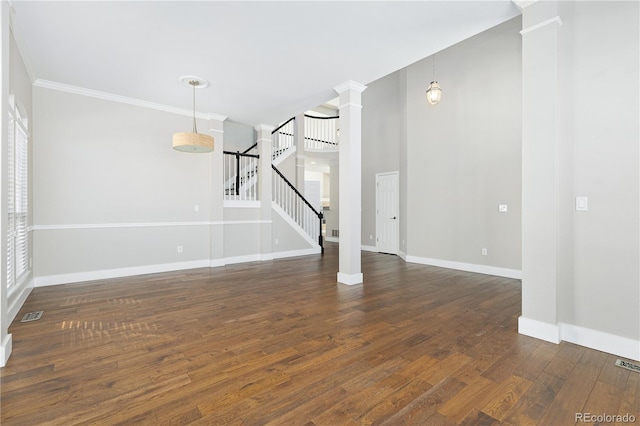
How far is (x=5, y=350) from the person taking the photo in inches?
91.6

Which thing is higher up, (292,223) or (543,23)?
(543,23)

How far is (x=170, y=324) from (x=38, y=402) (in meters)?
1.28

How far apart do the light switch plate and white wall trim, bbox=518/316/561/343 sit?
101cm

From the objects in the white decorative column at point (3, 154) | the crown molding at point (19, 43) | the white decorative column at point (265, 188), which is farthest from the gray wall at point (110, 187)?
the white decorative column at point (3, 154)

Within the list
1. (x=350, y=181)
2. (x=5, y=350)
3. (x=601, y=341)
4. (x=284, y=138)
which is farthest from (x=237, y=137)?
(x=601, y=341)

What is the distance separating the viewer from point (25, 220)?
395cm

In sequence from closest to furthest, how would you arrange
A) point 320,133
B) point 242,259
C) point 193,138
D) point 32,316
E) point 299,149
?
point 32,316 → point 193,138 → point 242,259 → point 299,149 → point 320,133

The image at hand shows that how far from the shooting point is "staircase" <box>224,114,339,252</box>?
725cm

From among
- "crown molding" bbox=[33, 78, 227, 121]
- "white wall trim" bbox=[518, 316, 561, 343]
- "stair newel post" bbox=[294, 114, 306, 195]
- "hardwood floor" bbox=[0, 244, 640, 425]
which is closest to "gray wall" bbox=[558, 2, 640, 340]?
"white wall trim" bbox=[518, 316, 561, 343]

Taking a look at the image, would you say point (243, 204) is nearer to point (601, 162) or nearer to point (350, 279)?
point (350, 279)

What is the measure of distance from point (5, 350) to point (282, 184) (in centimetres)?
596

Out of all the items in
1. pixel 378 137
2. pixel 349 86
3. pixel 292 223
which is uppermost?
pixel 378 137

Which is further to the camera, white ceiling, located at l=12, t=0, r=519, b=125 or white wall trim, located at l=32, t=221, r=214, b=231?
white wall trim, located at l=32, t=221, r=214, b=231

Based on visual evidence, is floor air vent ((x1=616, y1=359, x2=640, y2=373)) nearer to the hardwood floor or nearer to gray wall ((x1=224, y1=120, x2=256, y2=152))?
the hardwood floor
